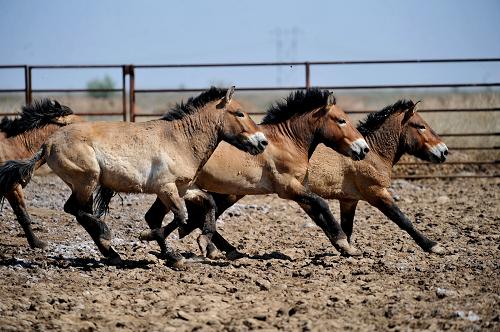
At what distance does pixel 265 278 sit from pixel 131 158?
5.56 ft

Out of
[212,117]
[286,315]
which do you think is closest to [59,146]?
[212,117]

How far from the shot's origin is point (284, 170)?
791cm

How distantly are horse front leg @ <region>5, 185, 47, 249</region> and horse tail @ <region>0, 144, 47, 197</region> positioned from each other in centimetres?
102

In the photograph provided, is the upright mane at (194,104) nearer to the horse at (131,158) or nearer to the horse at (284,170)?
the horse at (131,158)

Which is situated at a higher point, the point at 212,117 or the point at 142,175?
the point at 212,117

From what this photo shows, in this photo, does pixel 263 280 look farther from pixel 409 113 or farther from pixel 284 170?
pixel 409 113

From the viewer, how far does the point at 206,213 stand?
298 inches

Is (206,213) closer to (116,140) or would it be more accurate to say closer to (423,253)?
(116,140)

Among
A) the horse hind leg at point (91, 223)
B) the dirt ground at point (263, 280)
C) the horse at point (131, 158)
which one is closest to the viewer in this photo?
the dirt ground at point (263, 280)

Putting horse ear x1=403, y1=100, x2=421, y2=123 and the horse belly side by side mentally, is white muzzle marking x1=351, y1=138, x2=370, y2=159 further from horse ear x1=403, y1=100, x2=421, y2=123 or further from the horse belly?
the horse belly

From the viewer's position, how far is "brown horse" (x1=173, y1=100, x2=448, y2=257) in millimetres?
8297

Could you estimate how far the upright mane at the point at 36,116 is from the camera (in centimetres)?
880

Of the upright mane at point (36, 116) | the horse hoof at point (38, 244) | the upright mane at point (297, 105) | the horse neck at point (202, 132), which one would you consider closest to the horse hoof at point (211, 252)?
the horse neck at point (202, 132)

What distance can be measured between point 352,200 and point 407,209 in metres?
2.80
